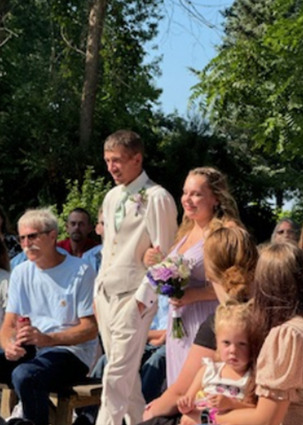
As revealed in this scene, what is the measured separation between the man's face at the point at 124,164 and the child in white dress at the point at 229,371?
2.57 meters

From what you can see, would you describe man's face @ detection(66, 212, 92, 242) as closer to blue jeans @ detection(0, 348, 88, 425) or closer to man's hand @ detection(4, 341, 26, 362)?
blue jeans @ detection(0, 348, 88, 425)

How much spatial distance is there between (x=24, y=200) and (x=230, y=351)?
19.3 meters

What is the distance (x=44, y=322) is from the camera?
686cm

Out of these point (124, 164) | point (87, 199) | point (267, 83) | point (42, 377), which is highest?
point (267, 83)

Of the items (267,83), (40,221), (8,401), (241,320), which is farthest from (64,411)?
(267,83)

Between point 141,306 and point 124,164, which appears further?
point 124,164

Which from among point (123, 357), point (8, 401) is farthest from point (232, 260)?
point (8, 401)

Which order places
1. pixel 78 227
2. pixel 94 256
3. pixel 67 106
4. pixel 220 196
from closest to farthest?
pixel 220 196 < pixel 94 256 < pixel 78 227 < pixel 67 106

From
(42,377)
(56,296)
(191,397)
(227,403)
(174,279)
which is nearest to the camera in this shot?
(227,403)

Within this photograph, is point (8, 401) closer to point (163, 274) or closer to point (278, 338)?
point (163, 274)

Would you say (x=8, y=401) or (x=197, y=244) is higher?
(x=197, y=244)

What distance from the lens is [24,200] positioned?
23234mm

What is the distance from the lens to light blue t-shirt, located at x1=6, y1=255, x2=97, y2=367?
6.81m

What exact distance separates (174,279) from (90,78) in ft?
58.5
